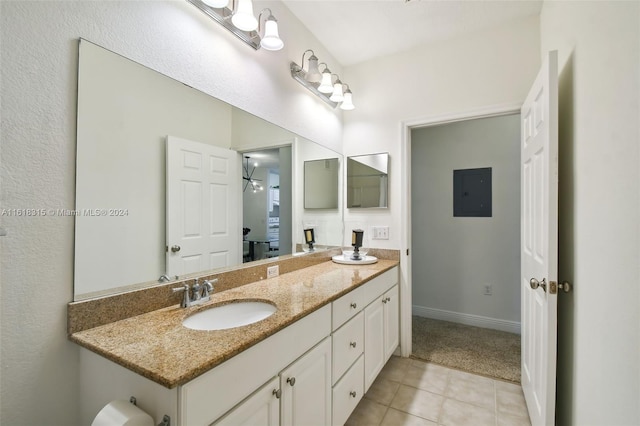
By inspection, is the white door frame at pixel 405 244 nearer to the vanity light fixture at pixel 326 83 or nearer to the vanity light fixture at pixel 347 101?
the vanity light fixture at pixel 347 101

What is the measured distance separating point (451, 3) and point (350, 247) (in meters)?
1.94

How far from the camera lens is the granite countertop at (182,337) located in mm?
746

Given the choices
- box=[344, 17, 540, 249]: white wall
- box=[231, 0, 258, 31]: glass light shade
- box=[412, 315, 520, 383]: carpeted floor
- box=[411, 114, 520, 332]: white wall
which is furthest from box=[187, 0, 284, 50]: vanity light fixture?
box=[412, 315, 520, 383]: carpeted floor

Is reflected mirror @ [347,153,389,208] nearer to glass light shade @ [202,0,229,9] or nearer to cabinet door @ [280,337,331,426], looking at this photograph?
cabinet door @ [280,337,331,426]

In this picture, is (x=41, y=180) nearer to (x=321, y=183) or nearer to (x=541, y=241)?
(x=321, y=183)

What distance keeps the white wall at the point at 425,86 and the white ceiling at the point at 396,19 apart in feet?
0.37

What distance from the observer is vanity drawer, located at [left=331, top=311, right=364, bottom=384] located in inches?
56.2

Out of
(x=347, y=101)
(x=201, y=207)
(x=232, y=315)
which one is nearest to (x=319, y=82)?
(x=347, y=101)

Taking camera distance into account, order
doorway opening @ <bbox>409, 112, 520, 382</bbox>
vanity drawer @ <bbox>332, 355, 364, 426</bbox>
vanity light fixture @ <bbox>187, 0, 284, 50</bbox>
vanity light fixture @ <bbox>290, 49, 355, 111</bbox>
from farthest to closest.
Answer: doorway opening @ <bbox>409, 112, 520, 382</bbox>, vanity light fixture @ <bbox>290, 49, 355, 111</bbox>, vanity drawer @ <bbox>332, 355, 364, 426</bbox>, vanity light fixture @ <bbox>187, 0, 284, 50</bbox>

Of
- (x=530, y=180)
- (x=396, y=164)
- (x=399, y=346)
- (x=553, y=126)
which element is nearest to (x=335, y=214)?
(x=396, y=164)

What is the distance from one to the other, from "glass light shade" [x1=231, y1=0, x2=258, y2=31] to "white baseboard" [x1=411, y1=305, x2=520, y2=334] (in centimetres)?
316

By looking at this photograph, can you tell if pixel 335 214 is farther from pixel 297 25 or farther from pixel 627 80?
pixel 627 80

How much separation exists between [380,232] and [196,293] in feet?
5.46

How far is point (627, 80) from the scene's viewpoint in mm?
856
